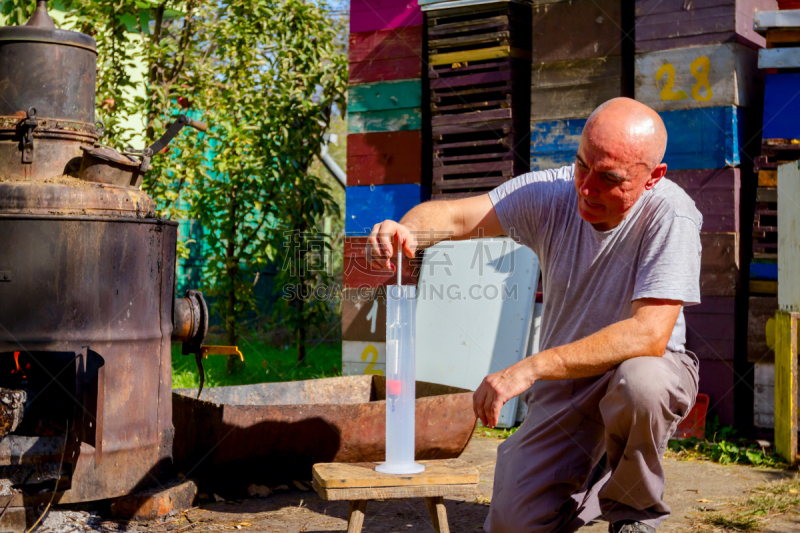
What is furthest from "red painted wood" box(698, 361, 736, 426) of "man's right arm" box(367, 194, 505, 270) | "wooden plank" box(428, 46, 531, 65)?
"wooden plank" box(428, 46, 531, 65)

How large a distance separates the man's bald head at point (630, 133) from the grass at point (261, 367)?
4495mm

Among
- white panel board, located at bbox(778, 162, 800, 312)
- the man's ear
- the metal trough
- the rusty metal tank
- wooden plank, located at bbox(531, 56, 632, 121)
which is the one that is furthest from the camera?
wooden plank, located at bbox(531, 56, 632, 121)

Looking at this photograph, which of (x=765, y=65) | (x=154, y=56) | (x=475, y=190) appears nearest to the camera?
(x=765, y=65)

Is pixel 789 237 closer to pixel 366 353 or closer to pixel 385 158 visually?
pixel 385 158

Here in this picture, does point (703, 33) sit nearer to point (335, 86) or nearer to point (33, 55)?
point (335, 86)

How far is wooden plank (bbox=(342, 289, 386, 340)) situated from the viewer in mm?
5824

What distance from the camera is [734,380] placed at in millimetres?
4633

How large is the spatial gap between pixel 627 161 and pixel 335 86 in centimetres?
475

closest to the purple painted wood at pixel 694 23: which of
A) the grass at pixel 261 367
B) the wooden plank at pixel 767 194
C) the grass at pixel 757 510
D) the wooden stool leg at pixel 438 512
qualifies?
the wooden plank at pixel 767 194

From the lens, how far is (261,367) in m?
7.11

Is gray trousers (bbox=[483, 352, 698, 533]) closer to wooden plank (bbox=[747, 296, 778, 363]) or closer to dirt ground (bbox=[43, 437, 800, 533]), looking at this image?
dirt ground (bbox=[43, 437, 800, 533])

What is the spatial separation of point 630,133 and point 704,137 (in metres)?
2.65

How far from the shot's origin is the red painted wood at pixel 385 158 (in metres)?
5.79

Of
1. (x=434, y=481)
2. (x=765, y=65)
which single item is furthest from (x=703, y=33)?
(x=434, y=481)
